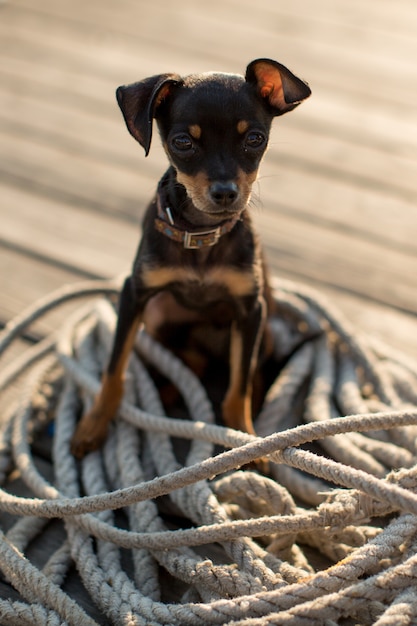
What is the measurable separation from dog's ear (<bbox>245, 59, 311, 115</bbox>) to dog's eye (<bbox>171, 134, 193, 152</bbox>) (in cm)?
26

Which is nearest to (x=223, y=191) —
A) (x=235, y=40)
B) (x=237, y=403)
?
(x=237, y=403)

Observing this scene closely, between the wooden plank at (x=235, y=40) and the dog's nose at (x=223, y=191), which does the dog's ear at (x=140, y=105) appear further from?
the wooden plank at (x=235, y=40)

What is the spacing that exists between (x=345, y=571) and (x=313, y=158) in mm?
2615

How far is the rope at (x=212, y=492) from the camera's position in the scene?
1.67m

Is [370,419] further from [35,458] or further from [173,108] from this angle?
[35,458]

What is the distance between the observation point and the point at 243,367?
2.27m

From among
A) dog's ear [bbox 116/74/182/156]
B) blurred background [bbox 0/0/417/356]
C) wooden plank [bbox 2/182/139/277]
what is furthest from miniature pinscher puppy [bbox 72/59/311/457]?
wooden plank [bbox 2/182/139/277]

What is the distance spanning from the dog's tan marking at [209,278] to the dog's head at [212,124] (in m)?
0.23

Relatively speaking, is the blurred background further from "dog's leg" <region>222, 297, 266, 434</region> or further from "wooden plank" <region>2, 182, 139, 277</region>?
"dog's leg" <region>222, 297, 266, 434</region>

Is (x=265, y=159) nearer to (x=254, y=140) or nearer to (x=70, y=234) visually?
(x=70, y=234)

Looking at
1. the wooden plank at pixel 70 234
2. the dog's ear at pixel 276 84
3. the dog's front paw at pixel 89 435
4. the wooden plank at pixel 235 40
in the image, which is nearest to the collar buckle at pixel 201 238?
the dog's ear at pixel 276 84

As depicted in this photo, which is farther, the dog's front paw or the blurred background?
the blurred background

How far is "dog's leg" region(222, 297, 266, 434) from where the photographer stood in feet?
7.41

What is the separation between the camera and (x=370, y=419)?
169cm
